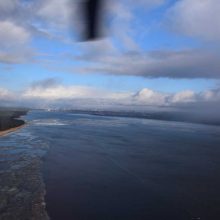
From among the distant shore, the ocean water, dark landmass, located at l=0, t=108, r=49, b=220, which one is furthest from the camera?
the distant shore

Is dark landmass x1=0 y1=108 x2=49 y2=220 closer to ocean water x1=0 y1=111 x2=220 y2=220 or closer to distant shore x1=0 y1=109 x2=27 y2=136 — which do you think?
ocean water x1=0 y1=111 x2=220 y2=220

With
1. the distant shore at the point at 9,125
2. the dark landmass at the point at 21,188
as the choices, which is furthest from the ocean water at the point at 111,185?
the distant shore at the point at 9,125

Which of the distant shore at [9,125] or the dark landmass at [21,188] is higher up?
the distant shore at [9,125]

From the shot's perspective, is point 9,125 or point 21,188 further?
point 9,125

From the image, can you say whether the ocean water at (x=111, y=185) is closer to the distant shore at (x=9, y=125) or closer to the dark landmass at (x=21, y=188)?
the dark landmass at (x=21, y=188)

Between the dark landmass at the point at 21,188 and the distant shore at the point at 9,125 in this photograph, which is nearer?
the dark landmass at the point at 21,188

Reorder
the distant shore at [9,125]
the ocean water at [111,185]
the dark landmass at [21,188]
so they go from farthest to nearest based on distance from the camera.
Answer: the distant shore at [9,125]
the ocean water at [111,185]
the dark landmass at [21,188]

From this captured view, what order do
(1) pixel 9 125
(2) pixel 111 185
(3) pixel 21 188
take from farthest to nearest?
(1) pixel 9 125, (2) pixel 111 185, (3) pixel 21 188

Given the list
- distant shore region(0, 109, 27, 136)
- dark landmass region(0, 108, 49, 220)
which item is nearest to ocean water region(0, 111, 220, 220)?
dark landmass region(0, 108, 49, 220)

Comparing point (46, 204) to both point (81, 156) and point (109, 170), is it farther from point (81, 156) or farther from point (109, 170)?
point (81, 156)

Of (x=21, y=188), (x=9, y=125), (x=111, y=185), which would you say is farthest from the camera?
(x=9, y=125)

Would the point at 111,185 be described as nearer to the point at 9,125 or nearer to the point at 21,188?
the point at 21,188

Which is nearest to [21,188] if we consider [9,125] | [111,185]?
[111,185]
